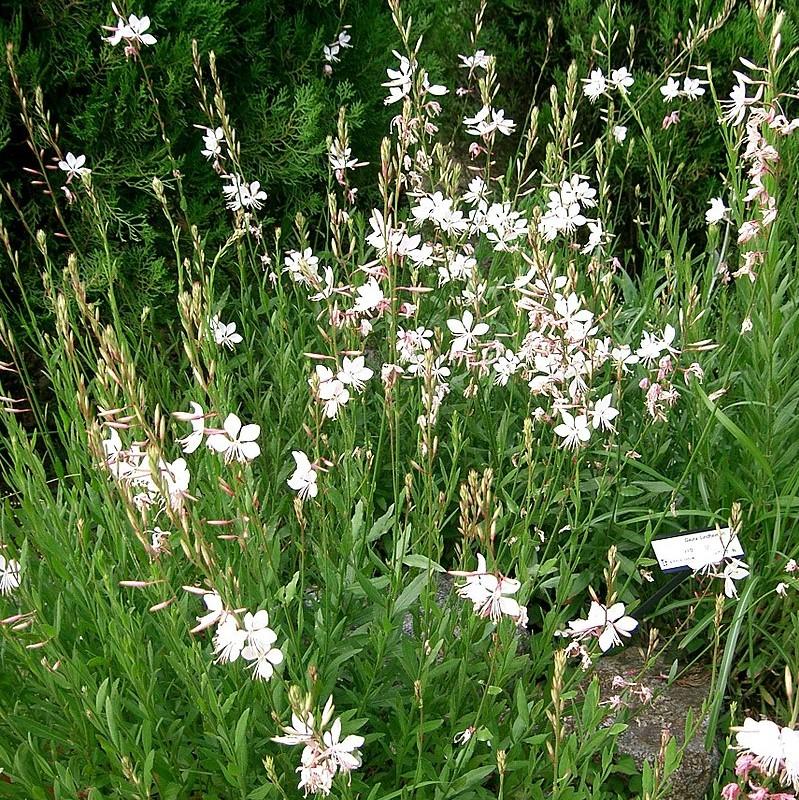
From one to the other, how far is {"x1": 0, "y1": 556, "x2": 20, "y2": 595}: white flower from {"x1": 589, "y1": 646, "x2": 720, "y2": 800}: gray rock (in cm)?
124

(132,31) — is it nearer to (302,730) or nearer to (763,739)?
(302,730)

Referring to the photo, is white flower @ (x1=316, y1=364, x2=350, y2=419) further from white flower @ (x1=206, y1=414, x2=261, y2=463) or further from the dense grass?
white flower @ (x1=206, y1=414, x2=261, y2=463)

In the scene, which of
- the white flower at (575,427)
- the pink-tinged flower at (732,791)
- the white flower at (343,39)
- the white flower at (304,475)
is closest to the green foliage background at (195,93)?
the white flower at (343,39)

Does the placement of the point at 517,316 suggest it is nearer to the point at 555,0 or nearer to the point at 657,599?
the point at 657,599


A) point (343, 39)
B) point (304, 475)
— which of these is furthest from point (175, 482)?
point (343, 39)

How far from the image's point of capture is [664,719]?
6.84 feet

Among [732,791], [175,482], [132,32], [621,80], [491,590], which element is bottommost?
[732,791]

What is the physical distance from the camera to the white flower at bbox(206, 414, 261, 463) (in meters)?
1.34

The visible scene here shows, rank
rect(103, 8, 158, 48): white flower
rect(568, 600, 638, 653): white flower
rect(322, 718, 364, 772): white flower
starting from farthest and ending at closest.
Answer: rect(103, 8, 158, 48): white flower
rect(568, 600, 638, 653): white flower
rect(322, 718, 364, 772): white flower

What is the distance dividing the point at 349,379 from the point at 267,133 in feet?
5.92

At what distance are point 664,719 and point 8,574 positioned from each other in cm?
148

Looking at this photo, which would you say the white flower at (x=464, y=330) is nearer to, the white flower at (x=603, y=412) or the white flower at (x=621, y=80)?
the white flower at (x=603, y=412)

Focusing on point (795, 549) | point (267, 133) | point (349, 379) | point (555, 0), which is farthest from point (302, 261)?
point (555, 0)

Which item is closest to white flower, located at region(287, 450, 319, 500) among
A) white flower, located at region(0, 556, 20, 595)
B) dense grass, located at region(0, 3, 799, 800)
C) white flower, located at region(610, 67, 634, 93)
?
dense grass, located at region(0, 3, 799, 800)
